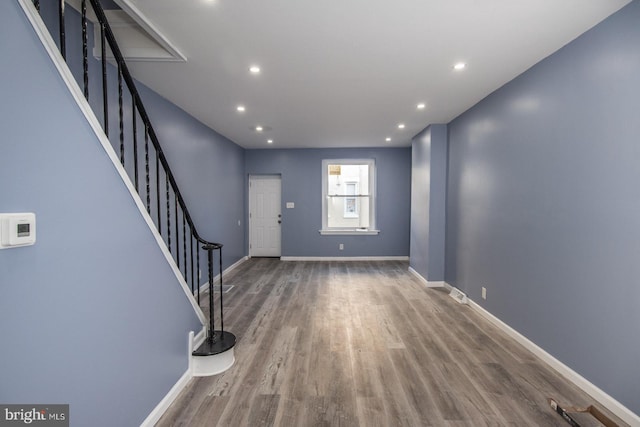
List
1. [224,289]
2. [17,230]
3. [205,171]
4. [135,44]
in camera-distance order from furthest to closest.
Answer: [205,171] → [224,289] → [135,44] → [17,230]

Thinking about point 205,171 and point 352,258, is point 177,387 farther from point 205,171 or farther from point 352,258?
point 352,258

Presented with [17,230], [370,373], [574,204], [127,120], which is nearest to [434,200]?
[574,204]

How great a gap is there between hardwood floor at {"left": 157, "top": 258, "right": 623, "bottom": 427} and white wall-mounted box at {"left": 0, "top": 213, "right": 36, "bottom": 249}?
4.66ft

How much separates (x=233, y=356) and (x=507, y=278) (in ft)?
9.43

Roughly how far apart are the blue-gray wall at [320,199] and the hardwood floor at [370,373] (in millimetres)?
2632

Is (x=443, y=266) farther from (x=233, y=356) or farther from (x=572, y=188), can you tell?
(x=233, y=356)

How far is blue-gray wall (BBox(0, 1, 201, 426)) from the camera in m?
0.97

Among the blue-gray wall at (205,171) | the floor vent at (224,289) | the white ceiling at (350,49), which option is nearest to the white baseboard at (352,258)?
the blue-gray wall at (205,171)

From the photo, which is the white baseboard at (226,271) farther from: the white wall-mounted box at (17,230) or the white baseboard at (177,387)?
the white wall-mounted box at (17,230)

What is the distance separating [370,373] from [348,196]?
467 cm

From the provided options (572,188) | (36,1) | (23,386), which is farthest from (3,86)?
(572,188)

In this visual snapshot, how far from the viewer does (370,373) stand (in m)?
2.22

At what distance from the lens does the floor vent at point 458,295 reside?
3.79 meters

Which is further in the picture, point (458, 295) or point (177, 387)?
point (458, 295)
